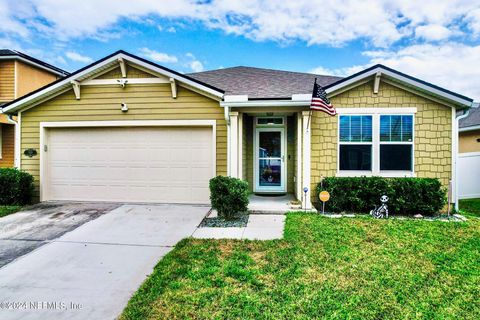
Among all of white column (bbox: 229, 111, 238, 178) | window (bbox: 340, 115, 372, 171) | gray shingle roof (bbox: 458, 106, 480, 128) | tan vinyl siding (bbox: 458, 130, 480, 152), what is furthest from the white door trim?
tan vinyl siding (bbox: 458, 130, 480, 152)

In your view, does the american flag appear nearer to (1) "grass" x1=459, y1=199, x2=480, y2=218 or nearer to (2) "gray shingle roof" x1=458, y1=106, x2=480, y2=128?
(1) "grass" x1=459, y1=199, x2=480, y2=218

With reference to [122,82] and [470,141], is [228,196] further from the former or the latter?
[470,141]

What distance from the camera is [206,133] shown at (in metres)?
7.77

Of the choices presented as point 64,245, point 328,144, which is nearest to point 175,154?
point 64,245

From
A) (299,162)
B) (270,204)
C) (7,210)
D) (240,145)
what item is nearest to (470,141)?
(299,162)

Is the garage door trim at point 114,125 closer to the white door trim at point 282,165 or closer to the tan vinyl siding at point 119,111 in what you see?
the tan vinyl siding at point 119,111

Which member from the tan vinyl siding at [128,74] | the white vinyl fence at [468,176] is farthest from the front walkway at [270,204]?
the white vinyl fence at [468,176]

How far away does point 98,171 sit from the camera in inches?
319

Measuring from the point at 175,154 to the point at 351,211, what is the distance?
5106 mm

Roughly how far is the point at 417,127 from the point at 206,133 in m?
5.69

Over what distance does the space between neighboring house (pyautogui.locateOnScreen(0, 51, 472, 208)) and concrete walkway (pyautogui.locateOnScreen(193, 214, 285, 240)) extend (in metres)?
1.59

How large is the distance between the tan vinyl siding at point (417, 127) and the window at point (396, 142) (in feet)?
0.54

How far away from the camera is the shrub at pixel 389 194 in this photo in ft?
21.7

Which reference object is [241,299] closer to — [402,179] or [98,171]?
[402,179]
